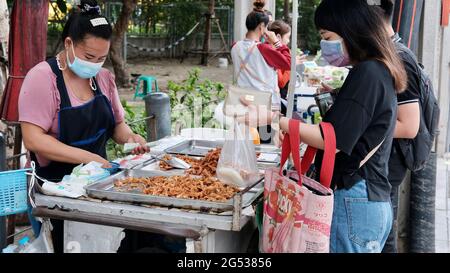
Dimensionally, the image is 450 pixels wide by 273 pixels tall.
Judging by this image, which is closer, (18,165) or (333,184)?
(333,184)

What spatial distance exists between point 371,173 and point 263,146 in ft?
4.07

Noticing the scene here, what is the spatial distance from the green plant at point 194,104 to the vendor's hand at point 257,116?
108 inches

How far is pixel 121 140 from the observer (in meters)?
3.11

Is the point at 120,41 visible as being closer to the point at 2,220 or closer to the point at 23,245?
the point at 2,220

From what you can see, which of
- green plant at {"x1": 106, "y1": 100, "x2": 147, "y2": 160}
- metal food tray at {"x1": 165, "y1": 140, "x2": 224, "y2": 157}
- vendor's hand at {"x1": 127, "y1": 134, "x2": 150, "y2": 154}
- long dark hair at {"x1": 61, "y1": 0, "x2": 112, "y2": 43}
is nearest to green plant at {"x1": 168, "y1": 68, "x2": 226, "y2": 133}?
green plant at {"x1": 106, "y1": 100, "x2": 147, "y2": 160}

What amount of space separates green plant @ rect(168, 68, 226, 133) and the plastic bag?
2.58 m

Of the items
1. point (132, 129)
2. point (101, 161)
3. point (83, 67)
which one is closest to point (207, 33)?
point (132, 129)

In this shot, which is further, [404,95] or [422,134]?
[422,134]

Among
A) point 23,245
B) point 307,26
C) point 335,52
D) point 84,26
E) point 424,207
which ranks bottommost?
point 424,207

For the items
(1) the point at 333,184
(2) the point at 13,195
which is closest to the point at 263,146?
(1) the point at 333,184

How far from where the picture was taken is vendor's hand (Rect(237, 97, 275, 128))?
7.43 feet

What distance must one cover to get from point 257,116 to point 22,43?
173 cm

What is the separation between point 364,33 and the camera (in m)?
2.06

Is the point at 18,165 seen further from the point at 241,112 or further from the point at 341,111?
the point at 341,111
